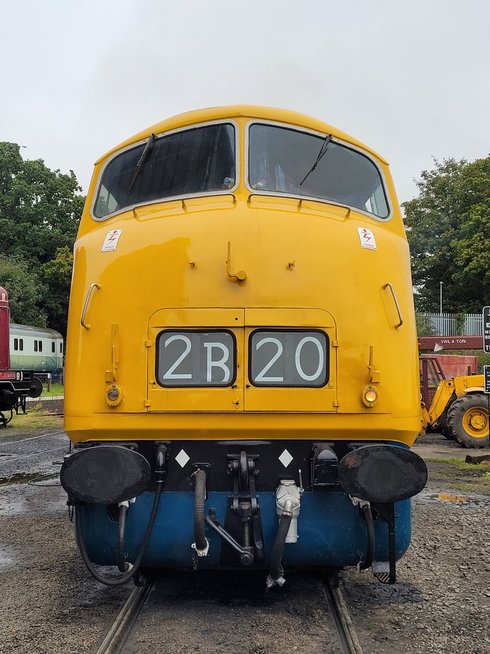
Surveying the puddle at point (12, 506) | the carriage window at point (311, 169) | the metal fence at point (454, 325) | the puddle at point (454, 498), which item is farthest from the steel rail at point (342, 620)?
the metal fence at point (454, 325)

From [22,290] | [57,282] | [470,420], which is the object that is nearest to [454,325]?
[470,420]

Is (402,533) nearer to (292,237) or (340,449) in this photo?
(340,449)

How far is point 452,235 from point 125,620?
35.2m

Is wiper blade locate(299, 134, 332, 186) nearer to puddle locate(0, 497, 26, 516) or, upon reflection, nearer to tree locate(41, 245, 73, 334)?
puddle locate(0, 497, 26, 516)

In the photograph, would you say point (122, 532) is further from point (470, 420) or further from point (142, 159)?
point (470, 420)

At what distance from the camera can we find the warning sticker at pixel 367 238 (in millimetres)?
3928

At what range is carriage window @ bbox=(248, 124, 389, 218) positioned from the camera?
4.26 meters

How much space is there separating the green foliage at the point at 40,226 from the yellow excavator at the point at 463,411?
28.0m

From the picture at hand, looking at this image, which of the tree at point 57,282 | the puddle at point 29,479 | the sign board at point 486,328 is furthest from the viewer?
the tree at point 57,282

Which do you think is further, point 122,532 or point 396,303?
point 396,303

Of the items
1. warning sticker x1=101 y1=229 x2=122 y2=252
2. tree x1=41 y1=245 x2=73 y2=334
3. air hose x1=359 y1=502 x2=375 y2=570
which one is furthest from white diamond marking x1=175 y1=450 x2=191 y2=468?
tree x1=41 y1=245 x2=73 y2=334

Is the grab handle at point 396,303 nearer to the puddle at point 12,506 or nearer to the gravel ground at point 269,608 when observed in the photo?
the gravel ground at point 269,608

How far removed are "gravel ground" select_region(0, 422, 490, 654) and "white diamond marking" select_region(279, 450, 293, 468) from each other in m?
0.98

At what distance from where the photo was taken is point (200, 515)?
3520 millimetres
